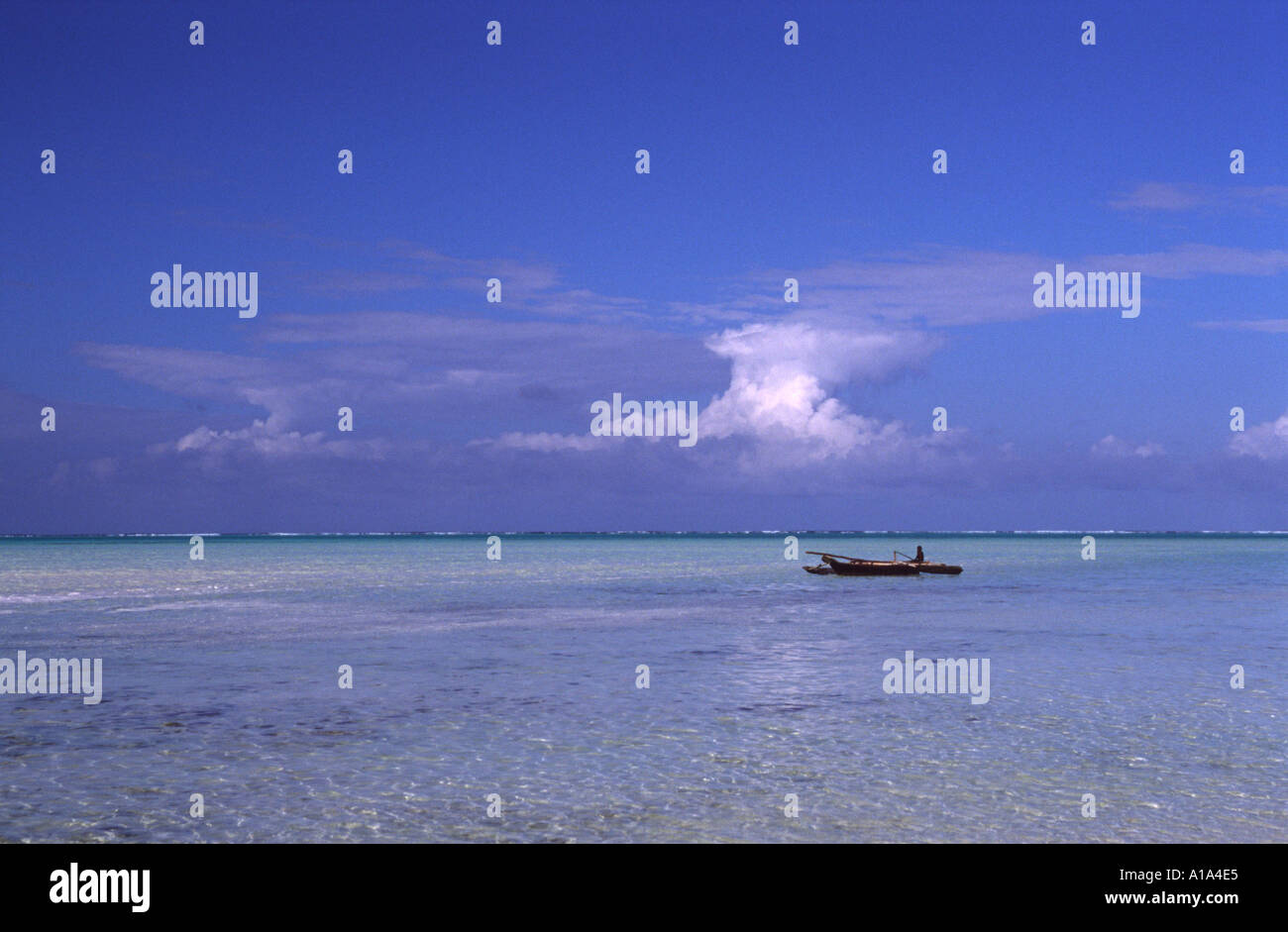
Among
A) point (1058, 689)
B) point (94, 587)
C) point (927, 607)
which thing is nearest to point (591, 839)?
point (1058, 689)

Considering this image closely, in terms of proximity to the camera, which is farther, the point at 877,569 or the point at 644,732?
the point at 877,569

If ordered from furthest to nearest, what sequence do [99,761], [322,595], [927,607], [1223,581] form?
[1223,581], [322,595], [927,607], [99,761]

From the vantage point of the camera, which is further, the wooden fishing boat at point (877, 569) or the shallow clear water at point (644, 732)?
the wooden fishing boat at point (877, 569)

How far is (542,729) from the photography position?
1844 centimetres

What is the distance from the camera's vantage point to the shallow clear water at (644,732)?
42.4ft

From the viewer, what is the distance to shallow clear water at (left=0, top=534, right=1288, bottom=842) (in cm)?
1291

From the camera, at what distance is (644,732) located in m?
18.2

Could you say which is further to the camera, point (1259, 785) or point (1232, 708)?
point (1232, 708)

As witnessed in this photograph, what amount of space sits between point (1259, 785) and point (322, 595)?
156 ft

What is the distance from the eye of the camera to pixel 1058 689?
22797mm

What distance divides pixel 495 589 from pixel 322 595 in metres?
9.63

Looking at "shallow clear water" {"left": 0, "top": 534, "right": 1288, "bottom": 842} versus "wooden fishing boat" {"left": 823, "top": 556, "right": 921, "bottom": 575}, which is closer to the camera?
"shallow clear water" {"left": 0, "top": 534, "right": 1288, "bottom": 842}
